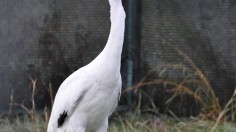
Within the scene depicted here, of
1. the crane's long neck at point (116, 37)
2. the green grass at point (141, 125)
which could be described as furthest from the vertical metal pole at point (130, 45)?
the crane's long neck at point (116, 37)

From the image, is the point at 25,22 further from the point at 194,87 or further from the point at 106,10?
the point at 194,87

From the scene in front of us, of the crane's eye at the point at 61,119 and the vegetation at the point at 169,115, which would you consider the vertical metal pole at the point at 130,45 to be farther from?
the crane's eye at the point at 61,119

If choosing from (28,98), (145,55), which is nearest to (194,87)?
(145,55)

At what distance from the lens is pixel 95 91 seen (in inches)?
211

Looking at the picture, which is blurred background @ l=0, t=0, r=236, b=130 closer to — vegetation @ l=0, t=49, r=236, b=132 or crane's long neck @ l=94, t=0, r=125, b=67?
vegetation @ l=0, t=49, r=236, b=132

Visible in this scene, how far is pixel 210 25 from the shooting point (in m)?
7.17

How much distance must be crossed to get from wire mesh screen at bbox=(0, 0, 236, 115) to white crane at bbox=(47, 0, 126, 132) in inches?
66.8

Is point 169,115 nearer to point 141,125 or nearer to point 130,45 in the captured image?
point 130,45

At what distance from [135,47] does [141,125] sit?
4.22ft

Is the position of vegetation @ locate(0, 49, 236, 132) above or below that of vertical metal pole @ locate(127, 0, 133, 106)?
below

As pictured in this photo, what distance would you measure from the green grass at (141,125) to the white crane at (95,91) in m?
0.70

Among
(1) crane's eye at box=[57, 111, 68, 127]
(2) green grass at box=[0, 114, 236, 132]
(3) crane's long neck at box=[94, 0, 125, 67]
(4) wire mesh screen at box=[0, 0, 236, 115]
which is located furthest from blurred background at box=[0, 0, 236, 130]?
(3) crane's long neck at box=[94, 0, 125, 67]

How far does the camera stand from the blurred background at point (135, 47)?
23.5ft

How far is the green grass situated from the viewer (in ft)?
20.2
